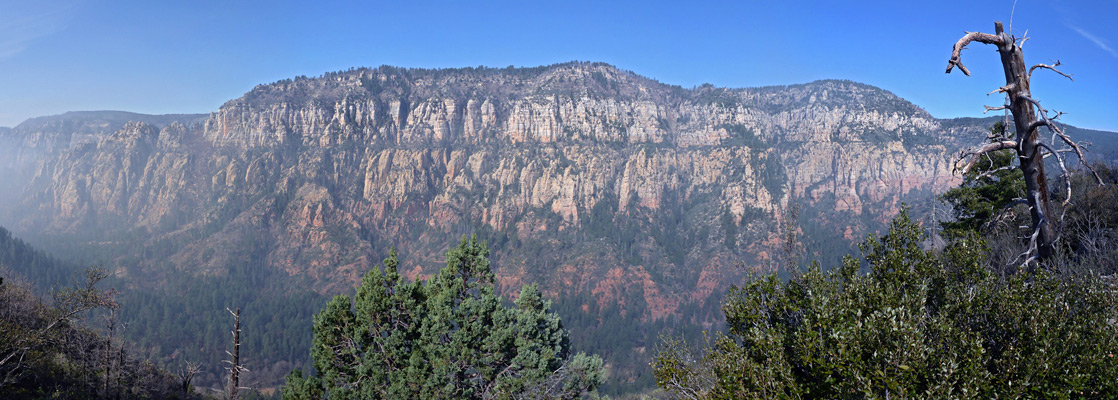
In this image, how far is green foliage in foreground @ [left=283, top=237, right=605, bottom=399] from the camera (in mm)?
30078

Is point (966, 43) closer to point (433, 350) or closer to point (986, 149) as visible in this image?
point (986, 149)

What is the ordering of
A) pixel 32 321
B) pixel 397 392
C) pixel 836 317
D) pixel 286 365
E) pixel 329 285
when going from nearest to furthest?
pixel 836 317, pixel 397 392, pixel 32 321, pixel 286 365, pixel 329 285

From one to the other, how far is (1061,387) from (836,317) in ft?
10.2

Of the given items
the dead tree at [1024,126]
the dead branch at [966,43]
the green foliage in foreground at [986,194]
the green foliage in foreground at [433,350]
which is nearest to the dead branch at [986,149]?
the dead tree at [1024,126]

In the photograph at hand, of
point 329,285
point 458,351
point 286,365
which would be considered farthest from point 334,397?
point 329,285

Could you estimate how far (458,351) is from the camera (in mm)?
30594

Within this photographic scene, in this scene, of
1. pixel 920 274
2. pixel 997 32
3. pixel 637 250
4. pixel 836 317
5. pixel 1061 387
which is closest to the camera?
pixel 1061 387

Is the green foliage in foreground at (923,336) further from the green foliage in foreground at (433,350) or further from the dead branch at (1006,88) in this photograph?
the green foliage in foreground at (433,350)

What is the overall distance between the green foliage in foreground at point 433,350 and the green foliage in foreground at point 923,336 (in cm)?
1901

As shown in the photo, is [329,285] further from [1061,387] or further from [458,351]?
[1061,387]

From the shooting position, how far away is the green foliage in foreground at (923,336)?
28.5ft

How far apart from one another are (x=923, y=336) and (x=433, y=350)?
25.3 metres

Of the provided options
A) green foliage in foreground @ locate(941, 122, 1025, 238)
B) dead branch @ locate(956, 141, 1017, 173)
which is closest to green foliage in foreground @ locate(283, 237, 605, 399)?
green foliage in foreground @ locate(941, 122, 1025, 238)

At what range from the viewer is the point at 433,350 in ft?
99.7
